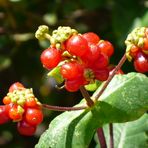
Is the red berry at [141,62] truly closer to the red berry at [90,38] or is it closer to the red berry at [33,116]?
the red berry at [90,38]

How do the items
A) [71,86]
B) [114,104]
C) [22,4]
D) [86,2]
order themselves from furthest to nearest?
[22,4], [86,2], [114,104], [71,86]

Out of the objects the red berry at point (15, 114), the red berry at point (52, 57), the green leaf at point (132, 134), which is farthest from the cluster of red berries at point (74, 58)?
the green leaf at point (132, 134)

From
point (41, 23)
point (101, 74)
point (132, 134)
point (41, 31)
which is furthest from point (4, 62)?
point (101, 74)

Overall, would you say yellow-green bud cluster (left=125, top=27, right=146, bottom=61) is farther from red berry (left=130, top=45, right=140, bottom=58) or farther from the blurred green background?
the blurred green background

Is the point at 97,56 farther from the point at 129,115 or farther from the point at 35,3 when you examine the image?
the point at 35,3

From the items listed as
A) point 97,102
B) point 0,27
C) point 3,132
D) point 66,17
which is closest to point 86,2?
point 66,17

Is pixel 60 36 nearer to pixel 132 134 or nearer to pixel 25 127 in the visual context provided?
pixel 25 127
